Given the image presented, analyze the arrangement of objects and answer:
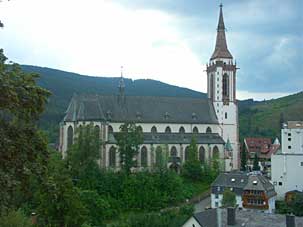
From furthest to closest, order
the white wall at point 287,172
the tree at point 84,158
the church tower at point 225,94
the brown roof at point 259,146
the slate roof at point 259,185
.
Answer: the brown roof at point 259,146 < the church tower at point 225,94 < the white wall at point 287,172 < the tree at point 84,158 < the slate roof at point 259,185

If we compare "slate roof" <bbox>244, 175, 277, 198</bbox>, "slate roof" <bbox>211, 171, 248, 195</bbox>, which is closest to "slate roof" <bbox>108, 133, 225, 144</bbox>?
"slate roof" <bbox>211, 171, 248, 195</bbox>

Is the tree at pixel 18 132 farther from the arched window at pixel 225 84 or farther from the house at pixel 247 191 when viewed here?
the arched window at pixel 225 84

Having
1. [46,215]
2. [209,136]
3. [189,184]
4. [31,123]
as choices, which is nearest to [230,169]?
[209,136]

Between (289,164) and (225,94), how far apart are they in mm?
18119

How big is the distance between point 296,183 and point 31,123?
50.6 meters

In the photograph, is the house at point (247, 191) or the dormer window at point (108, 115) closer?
the house at point (247, 191)

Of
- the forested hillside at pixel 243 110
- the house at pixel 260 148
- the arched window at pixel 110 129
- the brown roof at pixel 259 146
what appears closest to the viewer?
the arched window at pixel 110 129

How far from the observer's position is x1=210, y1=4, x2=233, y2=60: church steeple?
74312 millimetres

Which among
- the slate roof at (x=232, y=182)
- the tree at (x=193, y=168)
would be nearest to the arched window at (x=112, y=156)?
the tree at (x=193, y=168)

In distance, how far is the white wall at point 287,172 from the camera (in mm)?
58938

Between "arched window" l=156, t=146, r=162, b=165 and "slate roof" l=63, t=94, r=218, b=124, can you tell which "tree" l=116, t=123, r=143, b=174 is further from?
"slate roof" l=63, t=94, r=218, b=124

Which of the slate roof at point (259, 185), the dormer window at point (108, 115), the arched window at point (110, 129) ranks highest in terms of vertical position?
the dormer window at point (108, 115)

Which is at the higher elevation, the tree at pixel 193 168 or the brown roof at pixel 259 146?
the brown roof at pixel 259 146

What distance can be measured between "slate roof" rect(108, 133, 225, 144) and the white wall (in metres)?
12.9
